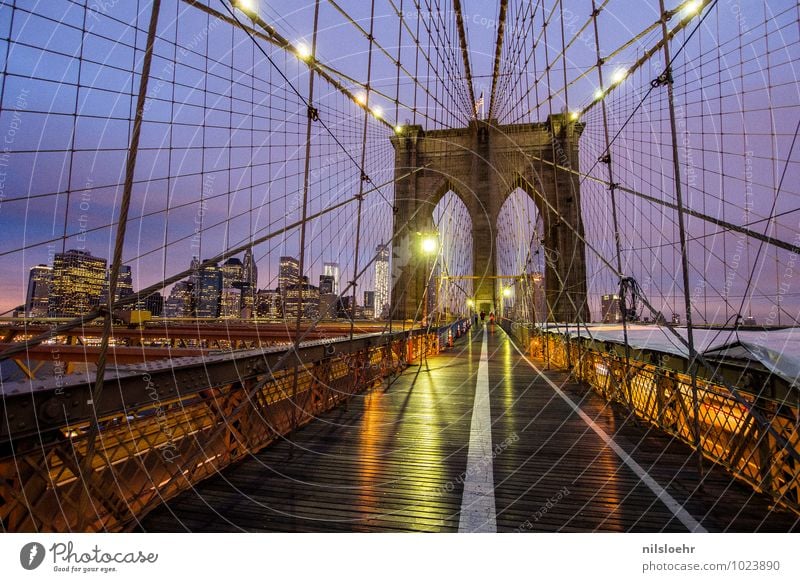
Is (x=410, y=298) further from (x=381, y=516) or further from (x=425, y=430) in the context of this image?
(x=381, y=516)

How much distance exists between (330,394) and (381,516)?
2908 mm

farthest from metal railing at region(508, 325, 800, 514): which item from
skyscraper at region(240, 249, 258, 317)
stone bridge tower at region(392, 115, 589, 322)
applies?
stone bridge tower at region(392, 115, 589, 322)

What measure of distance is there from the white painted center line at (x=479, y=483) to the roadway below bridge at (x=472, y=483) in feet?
0.03

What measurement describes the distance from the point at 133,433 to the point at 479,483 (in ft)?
8.26

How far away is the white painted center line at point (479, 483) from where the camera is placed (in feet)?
7.44

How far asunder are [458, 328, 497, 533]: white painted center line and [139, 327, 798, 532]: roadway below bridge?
0.03 feet

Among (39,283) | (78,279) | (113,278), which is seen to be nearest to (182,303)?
(78,279)

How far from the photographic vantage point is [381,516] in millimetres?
2375

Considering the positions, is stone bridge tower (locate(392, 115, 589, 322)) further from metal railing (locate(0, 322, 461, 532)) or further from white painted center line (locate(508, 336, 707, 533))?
metal railing (locate(0, 322, 461, 532))

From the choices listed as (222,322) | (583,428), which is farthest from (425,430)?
(222,322)

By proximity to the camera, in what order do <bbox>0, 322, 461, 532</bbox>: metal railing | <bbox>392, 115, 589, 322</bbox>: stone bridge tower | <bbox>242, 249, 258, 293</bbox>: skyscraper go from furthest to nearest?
1. <bbox>392, 115, 589, 322</bbox>: stone bridge tower
2. <bbox>242, 249, 258, 293</bbox>: skyscraper
3. <bbox>0, 322, 461, 532</bbox>: metal railing

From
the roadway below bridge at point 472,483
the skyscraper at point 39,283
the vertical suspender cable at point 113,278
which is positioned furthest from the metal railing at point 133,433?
the skyscraper at point 39,283

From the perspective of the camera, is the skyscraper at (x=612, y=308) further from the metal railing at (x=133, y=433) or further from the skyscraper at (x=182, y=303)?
the skyscraper at (x=182, y=303)

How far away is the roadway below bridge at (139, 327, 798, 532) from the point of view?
2277 mm
